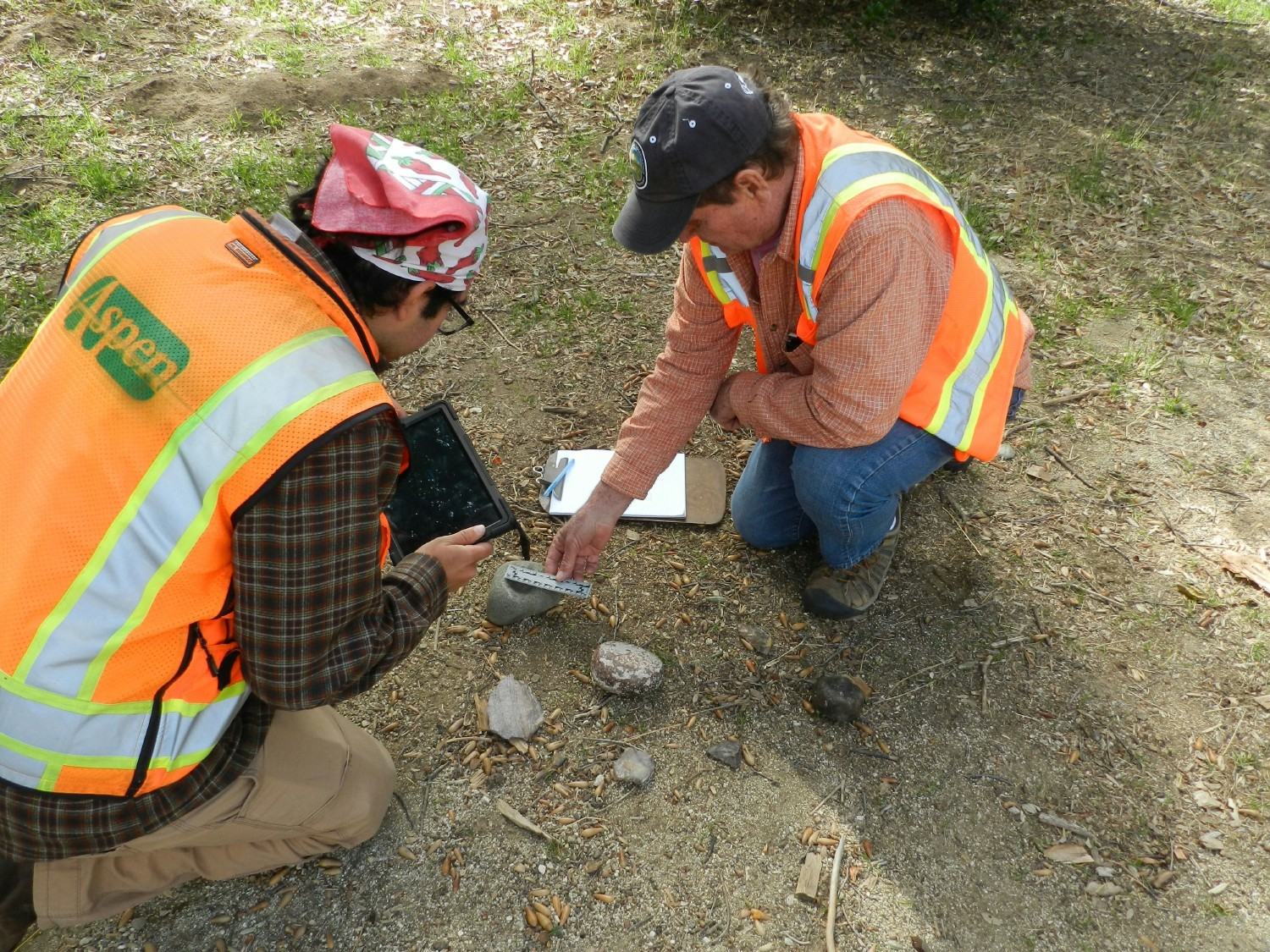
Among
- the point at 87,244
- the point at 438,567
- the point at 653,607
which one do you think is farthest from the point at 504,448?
the point at 87,244

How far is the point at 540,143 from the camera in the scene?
521 cm

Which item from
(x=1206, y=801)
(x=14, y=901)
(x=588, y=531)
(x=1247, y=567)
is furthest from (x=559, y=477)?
(x=1247, y=567)

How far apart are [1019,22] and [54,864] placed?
27.1 feet

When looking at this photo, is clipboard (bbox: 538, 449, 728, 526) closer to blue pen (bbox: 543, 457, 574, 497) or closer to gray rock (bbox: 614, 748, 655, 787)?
blue pen (bbox: 543, 457, 574, 497)

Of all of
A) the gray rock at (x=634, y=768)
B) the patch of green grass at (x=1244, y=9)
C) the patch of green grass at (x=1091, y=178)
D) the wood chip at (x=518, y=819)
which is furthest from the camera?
the patch of green grass at (x=1244, y=9)

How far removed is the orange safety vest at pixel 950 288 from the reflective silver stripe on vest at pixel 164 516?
1.39m

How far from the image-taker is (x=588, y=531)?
2836mm

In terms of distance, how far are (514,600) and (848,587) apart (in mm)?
1230

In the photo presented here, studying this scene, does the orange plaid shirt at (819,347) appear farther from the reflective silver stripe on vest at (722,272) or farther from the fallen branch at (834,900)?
the fallen branch at (834,900)

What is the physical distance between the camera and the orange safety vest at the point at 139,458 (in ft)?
4.91

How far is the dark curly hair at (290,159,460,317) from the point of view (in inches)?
69.6

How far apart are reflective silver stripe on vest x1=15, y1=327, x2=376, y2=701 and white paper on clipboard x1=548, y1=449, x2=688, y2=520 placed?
5.84ft

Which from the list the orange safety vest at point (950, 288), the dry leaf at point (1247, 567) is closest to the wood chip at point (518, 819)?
the orange safety vest at point (950, 288)

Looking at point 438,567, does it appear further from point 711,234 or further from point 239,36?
point 239,36
